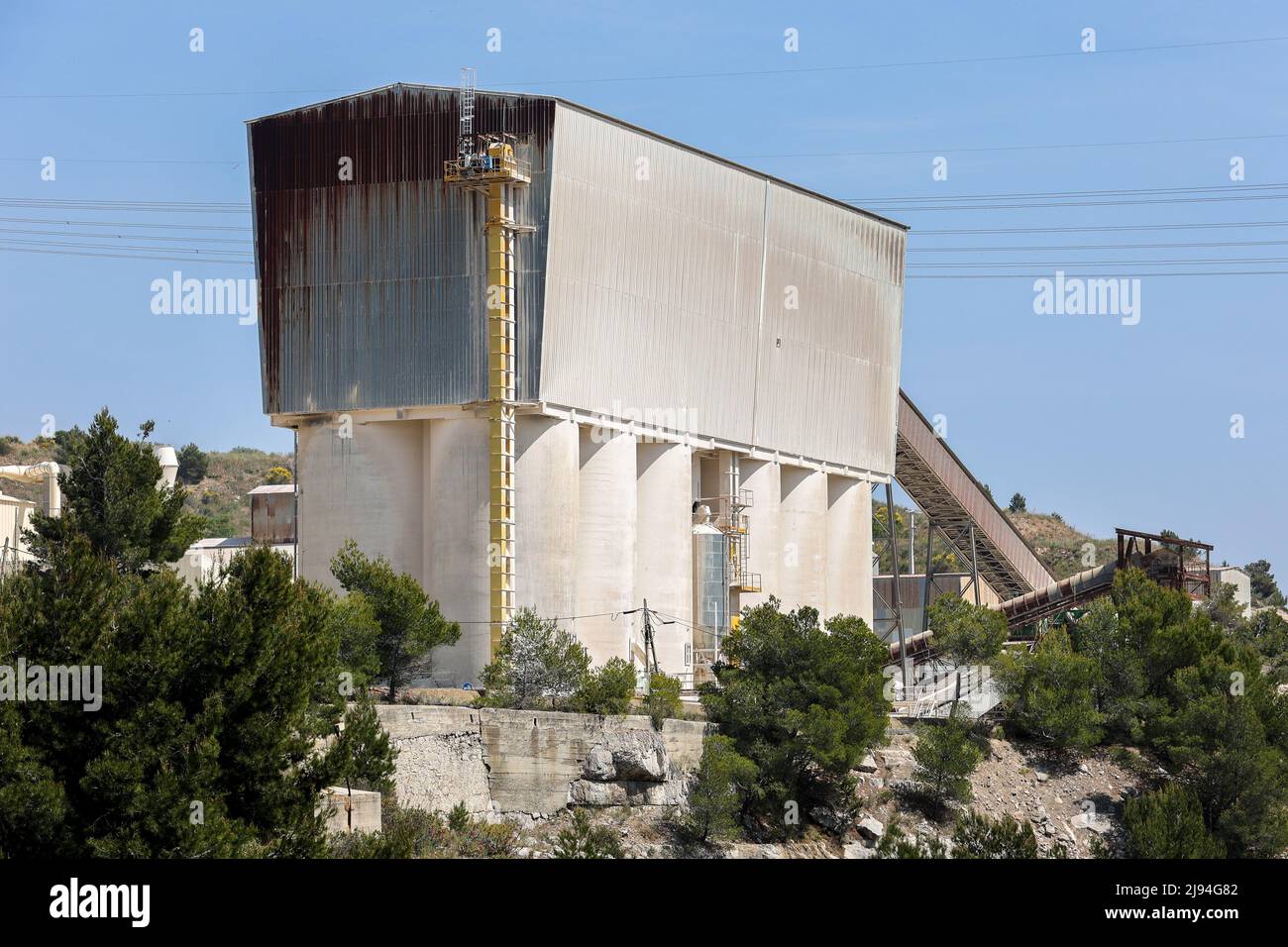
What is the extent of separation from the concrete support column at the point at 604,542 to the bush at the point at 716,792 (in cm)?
713

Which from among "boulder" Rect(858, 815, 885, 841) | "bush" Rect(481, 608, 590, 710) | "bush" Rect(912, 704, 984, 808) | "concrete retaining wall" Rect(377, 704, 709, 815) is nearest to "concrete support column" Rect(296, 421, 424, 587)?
"bush" Rect(481, 608, 590, 710)

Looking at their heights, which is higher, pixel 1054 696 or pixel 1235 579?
pixel 1235 579

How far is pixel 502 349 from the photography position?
61062 millimetres

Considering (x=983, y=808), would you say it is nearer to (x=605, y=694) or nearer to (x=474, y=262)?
(x=605, y=694)

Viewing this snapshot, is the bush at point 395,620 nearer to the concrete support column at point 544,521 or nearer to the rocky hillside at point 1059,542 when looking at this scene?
the concrete support column at point 544,521

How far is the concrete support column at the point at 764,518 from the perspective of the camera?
73438 mm

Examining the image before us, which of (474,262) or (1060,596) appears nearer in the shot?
(474,262)

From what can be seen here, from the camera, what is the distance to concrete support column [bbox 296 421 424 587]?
2485 inches

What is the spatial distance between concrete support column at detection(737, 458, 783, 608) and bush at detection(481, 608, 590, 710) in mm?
16308

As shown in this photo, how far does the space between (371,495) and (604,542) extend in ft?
24.7

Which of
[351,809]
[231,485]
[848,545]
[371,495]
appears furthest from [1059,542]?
[351,809]

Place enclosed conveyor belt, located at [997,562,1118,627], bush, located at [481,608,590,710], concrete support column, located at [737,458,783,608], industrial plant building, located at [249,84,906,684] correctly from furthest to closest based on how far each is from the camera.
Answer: enclosed conveyor belt, located at [997,562,1118,627]
concrete support column, located at [737,458,783,608]
industrial plant building, located at [249,84,906,684]
bush, located at [481,608,590,710]

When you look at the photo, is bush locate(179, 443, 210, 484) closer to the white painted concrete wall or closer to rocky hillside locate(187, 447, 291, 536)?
rocky hillside locate(187, 447, 291, 536)
